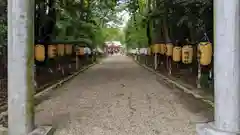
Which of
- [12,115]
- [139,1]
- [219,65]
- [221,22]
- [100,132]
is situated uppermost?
[139,1]

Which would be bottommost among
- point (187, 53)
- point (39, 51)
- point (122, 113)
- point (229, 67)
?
point (122, 113)

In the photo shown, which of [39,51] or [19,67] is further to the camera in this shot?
[39,51]

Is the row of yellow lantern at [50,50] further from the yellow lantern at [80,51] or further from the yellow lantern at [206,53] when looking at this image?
the yellow lantern at [206,53]

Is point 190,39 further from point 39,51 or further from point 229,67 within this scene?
point 229,67

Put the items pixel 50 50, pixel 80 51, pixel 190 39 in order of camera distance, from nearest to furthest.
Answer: pixel 50 50 → pixel 190 39 → pixel 80 51

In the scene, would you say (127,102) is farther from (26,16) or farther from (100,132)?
(26,16)

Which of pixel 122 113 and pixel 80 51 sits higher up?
pixel 80 51

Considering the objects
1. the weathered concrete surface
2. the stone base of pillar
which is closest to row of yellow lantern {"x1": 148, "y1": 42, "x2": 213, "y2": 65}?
the weathered concrete surface

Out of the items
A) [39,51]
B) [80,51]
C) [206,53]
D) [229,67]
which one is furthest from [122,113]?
[80,51]

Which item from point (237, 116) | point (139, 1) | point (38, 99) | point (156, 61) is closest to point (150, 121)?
point (237, 116)

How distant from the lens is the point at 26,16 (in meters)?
5.52

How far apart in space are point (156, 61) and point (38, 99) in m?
13.3

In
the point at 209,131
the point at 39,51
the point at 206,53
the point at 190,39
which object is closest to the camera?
the point at 209,131

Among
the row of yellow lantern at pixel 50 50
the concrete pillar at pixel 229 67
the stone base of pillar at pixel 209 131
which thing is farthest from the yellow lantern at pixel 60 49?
the concrete pillar at pixel 229 67
